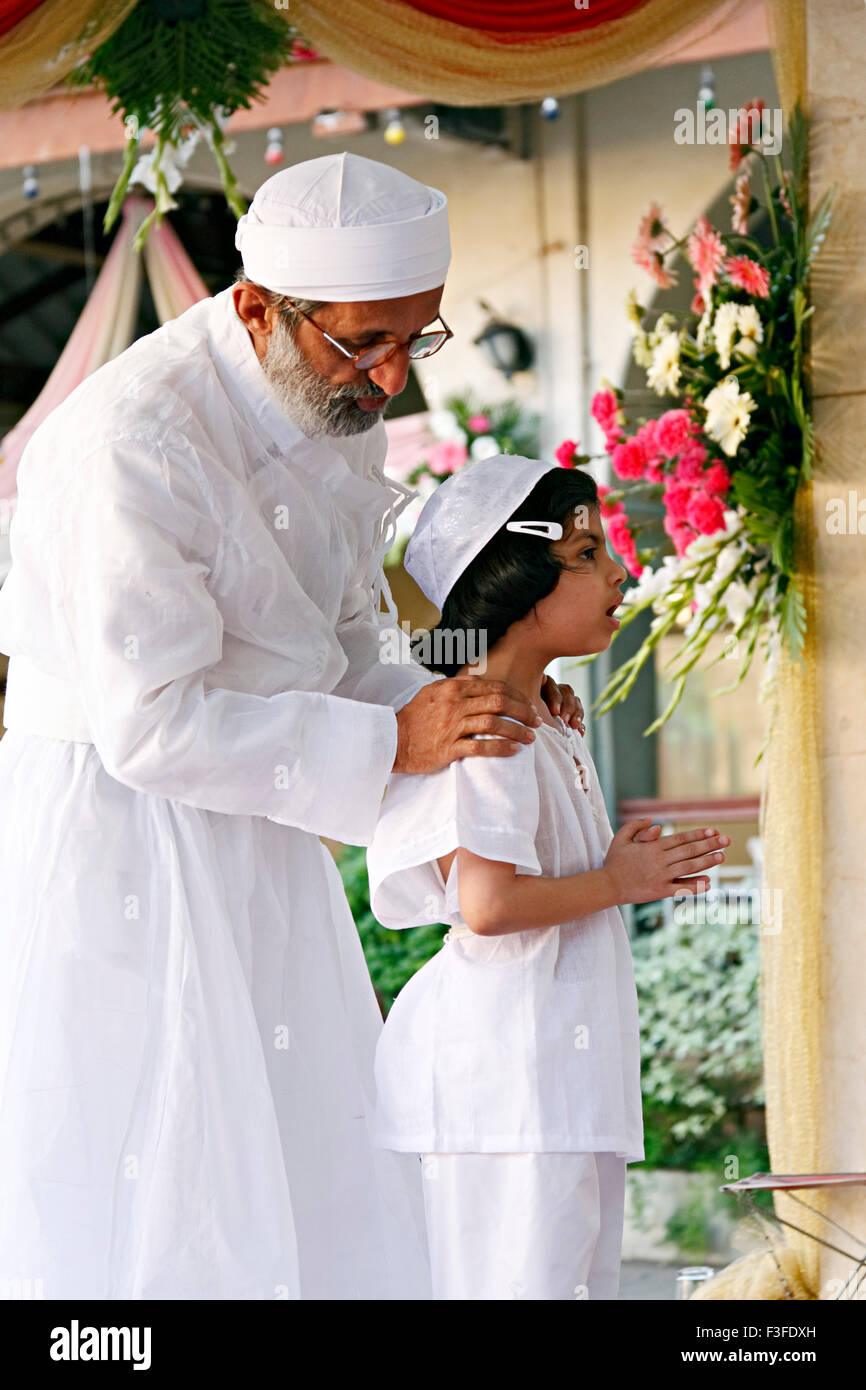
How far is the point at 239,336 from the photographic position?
2.23 m

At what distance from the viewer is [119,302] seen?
583cm

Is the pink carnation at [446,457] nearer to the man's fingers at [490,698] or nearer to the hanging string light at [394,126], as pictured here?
the hanging string light at [394,126]

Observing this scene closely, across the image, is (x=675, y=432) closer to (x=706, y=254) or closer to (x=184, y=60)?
(x=706, y=254)

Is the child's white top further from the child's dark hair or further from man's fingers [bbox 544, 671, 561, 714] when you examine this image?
the child's dark hair

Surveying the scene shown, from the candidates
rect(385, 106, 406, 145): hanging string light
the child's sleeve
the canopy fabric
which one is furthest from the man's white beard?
rect(385, 106, 406, 145): hanging string light

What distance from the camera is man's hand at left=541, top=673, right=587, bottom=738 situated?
225cm

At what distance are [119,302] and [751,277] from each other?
130 inches

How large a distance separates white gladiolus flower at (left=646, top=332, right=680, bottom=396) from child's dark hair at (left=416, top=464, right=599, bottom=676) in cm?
127

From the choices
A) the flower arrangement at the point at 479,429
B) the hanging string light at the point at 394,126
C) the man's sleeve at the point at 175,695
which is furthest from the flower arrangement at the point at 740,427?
the hanging string light at the point at 394,126

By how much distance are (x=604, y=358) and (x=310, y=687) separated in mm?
4310

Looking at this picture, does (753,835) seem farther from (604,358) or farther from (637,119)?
(637,119)

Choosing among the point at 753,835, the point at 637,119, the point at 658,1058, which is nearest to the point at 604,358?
the point at 637,119

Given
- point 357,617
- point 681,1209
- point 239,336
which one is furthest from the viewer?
point 681,1209

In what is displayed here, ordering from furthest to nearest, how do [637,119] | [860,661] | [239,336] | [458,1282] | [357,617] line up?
1. [637,119]
2. [860,661]
3. [357,617]
4. [239,336]
5. [458,1282]
